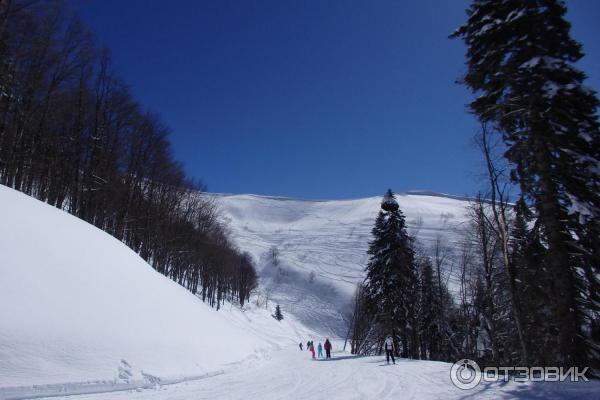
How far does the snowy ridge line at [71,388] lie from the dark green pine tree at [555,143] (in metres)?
10.6

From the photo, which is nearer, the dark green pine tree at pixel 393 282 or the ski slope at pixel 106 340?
the ski slope at pixel 106 340

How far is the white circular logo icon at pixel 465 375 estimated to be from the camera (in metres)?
9.12

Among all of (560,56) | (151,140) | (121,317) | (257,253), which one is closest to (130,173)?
(151,140)

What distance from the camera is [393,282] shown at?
2825cm

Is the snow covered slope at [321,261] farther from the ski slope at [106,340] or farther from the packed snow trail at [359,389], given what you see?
the packed snow trail at [359,389]

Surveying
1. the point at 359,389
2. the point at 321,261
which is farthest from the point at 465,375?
the point at 321,261

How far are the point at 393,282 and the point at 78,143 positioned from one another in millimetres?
25077

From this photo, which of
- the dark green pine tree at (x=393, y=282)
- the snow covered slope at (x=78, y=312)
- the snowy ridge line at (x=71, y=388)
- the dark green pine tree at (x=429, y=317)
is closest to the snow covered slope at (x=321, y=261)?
the dark green pine tree at (x=429, y=317)

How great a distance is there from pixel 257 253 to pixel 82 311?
144 m

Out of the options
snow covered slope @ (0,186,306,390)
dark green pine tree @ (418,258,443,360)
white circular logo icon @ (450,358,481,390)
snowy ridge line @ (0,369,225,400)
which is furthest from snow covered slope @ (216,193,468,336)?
snowy ridge line @ (0,369,225,400)

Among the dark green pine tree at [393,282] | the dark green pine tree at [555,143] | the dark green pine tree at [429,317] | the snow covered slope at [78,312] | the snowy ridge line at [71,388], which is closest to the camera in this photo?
the snowy ridge line at [71,388]

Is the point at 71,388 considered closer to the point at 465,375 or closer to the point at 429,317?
the point at 465,375

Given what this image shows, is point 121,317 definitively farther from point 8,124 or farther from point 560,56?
point 8,124

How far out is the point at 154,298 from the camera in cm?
1438
